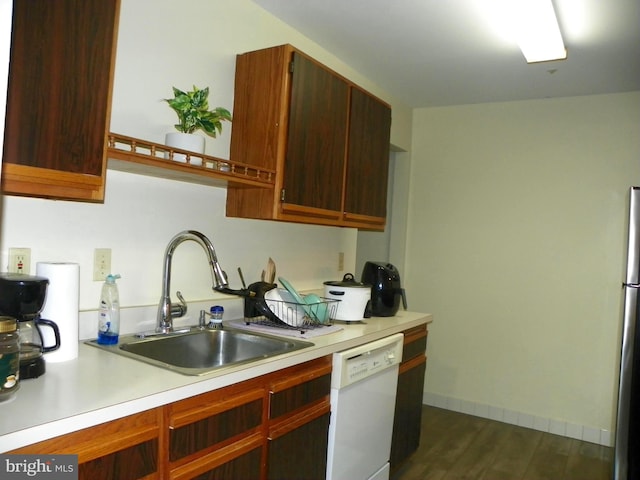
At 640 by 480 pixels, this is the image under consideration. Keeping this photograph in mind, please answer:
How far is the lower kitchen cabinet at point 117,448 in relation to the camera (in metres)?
1.05

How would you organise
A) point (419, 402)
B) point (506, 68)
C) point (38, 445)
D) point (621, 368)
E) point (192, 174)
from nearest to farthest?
point (38, 445) → point (192, 174) → point (621, 368) → point (419, 402) → point (506, 68)

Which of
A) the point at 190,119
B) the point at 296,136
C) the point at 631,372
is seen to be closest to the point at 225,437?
the point at 190,119

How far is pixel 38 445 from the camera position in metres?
0.99

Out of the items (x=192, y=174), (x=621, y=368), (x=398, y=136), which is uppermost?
(x=398, y=136)

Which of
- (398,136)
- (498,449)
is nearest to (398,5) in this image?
(398,136)

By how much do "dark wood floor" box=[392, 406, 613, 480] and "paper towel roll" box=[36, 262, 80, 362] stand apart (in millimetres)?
1923

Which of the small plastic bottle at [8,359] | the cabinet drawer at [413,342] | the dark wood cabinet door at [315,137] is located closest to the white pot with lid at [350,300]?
the cabinet drawer at [413,342]

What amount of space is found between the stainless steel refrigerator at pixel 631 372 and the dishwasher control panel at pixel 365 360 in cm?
117

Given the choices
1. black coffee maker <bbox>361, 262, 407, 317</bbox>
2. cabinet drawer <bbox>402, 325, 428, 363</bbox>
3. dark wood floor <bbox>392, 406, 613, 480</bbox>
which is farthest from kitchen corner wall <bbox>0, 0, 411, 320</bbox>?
dark wood floor <bbox>392, 406, 613, 480</bbox>

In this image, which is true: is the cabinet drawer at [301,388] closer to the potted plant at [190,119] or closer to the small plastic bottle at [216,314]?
the small plastic bottle at [216,314]

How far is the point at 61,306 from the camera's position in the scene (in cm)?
144

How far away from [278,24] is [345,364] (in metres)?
1.75

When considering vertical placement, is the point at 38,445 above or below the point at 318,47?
below

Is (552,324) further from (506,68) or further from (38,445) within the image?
(38,445)
